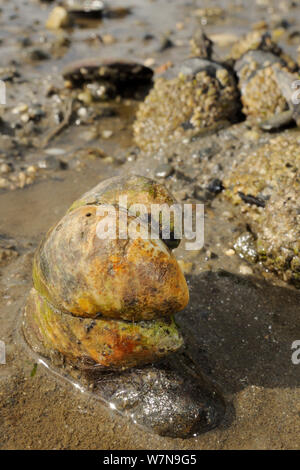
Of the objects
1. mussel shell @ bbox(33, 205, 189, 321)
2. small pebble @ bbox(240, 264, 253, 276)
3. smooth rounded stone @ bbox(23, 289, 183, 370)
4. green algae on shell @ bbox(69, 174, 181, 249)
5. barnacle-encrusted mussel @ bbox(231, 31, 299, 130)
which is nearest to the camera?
mussel shell @ bbox(33, 205, 189, 321)

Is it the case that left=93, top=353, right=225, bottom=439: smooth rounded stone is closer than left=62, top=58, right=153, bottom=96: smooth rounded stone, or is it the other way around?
left=93, top=353, right=225, bottom=439: smooth rounded stone

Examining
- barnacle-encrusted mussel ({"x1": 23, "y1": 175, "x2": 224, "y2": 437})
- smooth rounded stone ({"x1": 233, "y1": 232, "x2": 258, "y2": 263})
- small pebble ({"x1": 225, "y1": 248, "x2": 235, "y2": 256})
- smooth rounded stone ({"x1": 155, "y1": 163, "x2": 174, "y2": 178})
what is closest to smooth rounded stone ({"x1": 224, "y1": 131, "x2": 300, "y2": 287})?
smooth rounded stone ({"x1": 233, "y1": 232, "x2": 258, "y2": 263})

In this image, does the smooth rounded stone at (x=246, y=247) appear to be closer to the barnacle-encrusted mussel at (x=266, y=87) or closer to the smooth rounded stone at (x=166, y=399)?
the smooth rounded stone at (x=166, y=399)

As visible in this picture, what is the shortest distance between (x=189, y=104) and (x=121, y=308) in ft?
13.2

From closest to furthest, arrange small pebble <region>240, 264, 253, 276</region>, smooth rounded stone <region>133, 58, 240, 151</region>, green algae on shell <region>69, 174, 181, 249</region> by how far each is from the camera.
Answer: green algae on shell <region>69, 174, 181, 249</region>
small pebble <region>240, 264, 253, 276</region>
smooth rounded stone <region>133, 58, 240, 151</region>

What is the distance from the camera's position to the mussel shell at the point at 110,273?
2.83m

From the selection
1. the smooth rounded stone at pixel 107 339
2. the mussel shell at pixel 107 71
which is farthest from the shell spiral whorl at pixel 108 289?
the mussel shell at pixel 107 71

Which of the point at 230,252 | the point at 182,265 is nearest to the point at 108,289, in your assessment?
the point at 182,265

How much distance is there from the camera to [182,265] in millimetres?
4531

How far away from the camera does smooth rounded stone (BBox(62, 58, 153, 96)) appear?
7191 millimetres

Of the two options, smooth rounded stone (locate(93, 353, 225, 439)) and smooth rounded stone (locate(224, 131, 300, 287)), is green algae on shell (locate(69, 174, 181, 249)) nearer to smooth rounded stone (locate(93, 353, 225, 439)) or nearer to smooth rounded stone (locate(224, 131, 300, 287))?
smooth rounded stone (locate(93, 353, 225, 439))

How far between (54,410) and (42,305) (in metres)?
0.69

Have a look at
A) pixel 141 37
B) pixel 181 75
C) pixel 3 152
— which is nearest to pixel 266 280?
pixel 181 75
